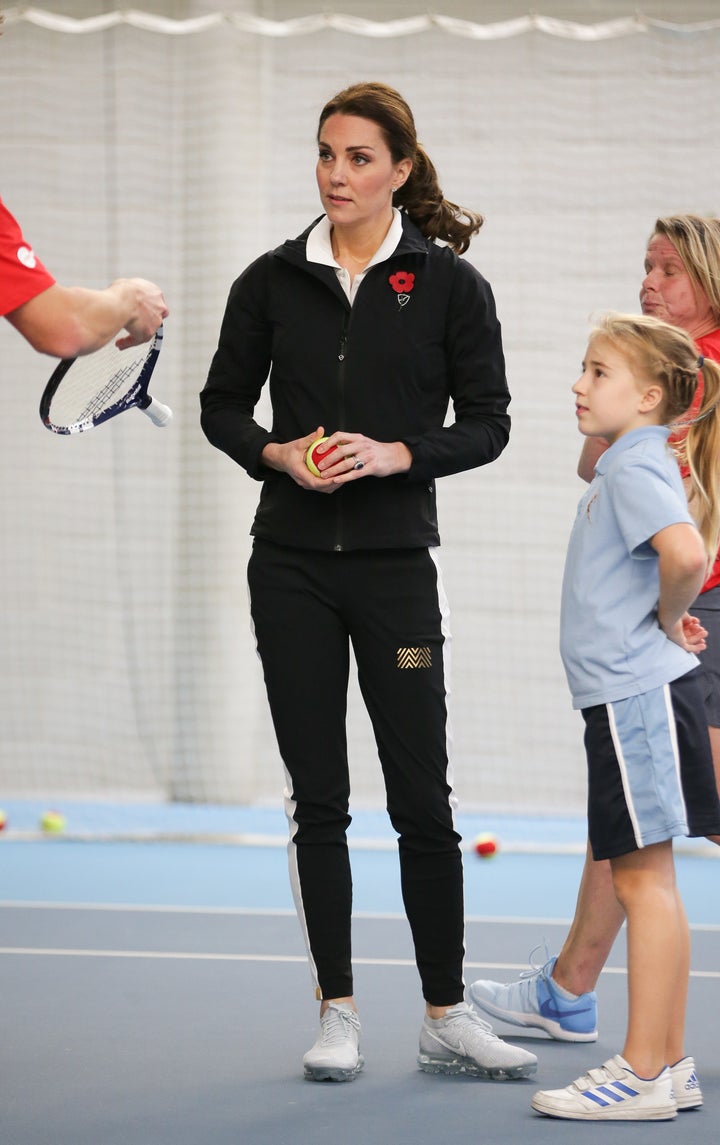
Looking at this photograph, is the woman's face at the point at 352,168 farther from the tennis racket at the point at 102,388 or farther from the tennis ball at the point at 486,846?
the tennis ball at the point at 486,846

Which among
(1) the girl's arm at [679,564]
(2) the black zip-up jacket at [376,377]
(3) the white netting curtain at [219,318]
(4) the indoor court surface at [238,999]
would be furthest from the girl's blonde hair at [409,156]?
(3) the white netting curtain at [219,318]

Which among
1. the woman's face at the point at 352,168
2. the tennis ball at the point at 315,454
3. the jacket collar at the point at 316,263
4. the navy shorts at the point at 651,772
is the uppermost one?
the woman's face at the point at 352,168

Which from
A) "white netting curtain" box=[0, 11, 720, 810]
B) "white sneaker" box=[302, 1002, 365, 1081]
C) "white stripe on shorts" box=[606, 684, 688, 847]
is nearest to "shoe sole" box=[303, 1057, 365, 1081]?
"white sneaker" box=[302, 1002, 365, 1081]

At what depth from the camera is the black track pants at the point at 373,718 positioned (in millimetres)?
2604

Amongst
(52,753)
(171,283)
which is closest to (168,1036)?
(52,753)

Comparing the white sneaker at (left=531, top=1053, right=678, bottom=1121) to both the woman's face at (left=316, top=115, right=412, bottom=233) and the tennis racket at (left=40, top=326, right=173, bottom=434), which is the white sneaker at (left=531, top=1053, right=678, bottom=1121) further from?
the woman's face at (left=316, top=115, right=412, bottom=233)

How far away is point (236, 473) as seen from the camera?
5793mm

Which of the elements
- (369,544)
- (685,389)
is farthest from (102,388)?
(685,389)

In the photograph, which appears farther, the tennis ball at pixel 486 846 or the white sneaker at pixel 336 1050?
the tennis ball at pixel 486 846

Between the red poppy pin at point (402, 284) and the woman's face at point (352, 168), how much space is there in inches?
4.8

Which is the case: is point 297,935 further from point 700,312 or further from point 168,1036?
point 700,312

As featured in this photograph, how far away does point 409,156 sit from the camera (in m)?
2.69

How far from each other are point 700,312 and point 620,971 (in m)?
1.54

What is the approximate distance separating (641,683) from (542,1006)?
0.83m
